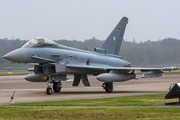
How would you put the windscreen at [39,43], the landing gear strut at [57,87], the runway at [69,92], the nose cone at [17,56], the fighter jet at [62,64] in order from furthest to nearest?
the landing gear strut at [57,87], the windscreen at [39,43], the fighter jet at [62,64], the nose cone at [17,56], the runway at [69,92]

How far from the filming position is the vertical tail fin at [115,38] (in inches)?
1052

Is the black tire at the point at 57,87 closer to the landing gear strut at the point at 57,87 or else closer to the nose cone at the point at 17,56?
the landing gear strut at the point at 57,87

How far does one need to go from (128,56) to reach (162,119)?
7685 centimetres

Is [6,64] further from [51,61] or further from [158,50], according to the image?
[51,61]

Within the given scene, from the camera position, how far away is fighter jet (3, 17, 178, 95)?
812 inches

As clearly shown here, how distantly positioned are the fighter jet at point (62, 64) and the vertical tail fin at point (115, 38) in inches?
50.6

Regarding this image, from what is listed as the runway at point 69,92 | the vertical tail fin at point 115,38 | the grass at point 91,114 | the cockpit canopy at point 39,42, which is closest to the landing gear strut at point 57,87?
the runway at point 69,92

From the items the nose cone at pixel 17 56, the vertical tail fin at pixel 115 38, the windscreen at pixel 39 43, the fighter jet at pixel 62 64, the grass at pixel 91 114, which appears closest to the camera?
the grass at pixel 91 114

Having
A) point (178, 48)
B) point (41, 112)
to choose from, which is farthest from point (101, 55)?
point (178, 48)

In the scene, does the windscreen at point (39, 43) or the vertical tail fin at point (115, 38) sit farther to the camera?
the vertical tail fin at point (115, 38)

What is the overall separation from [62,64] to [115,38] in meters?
6.85

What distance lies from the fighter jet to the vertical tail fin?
128cm

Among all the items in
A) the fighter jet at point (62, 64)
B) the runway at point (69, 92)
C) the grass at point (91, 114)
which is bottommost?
the runway at point (69, 92)

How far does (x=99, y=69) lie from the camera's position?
23203mm
